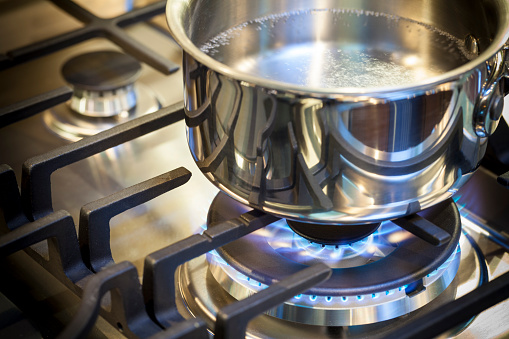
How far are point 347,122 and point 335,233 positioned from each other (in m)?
0.15

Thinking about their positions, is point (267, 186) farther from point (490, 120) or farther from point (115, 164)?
point (115, 164)

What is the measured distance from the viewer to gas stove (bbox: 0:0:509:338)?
18.9 inches

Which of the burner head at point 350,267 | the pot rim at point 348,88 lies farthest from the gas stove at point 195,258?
the pot rim at point 348,88

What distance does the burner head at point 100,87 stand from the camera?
75cm

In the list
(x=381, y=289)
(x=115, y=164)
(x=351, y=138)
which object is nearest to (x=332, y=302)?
(x=381, y=289)

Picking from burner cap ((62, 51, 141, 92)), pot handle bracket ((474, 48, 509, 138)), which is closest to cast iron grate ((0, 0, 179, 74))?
burner cap ((62, 51, 141, 92))

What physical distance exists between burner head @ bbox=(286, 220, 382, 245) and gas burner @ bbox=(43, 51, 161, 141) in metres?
0.27

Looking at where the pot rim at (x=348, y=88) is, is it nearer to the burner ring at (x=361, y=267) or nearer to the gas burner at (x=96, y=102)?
the burner ring at (x=361, y=267)

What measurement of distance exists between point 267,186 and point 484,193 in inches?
10.8

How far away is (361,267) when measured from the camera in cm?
55

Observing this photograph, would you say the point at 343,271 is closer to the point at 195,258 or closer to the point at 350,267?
the point at 350,267

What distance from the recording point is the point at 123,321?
48 centimetres

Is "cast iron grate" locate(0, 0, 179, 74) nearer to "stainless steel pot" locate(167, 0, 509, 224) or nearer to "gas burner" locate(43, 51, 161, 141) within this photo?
"gas burner" locate(43, 51, 161, 141)

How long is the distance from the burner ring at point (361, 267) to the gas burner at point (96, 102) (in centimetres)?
22
